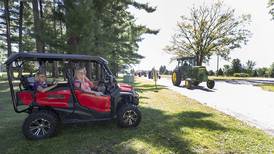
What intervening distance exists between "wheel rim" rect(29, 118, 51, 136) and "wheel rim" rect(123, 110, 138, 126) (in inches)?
73.7

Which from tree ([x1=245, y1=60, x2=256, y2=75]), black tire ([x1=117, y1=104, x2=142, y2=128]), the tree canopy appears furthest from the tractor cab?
tree ([x1=245, y1=60, x2=256, y2=75])

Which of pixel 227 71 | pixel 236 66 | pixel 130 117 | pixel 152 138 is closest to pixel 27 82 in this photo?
pixel 130 117

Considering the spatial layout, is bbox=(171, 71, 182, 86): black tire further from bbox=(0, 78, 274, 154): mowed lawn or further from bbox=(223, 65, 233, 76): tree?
bbox=(223, 65, 233, 76): tree

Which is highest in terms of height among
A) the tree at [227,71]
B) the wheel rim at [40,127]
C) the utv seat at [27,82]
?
the tree at [227,71]

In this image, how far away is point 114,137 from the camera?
5742mm

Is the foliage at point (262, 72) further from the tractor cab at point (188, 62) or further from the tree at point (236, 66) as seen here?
the tractor cab at point (188, 62)

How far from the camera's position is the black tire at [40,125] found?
5539mm

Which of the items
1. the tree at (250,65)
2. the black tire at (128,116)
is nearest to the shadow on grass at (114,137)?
the black tire at (128,116)

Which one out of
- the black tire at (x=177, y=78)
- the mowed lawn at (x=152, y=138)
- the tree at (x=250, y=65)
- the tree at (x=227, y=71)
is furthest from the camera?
the tree at (x=250, y=65)

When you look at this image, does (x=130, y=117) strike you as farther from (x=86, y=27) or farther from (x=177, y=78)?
(x=177, y=78)

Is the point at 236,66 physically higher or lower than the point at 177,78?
higher

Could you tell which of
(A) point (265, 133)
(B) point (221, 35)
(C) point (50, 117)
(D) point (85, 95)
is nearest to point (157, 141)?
(D) point (85, 95)

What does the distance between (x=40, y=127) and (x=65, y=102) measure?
30.4 inches

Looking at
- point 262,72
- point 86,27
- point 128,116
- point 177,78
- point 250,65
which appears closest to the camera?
point 128,116
